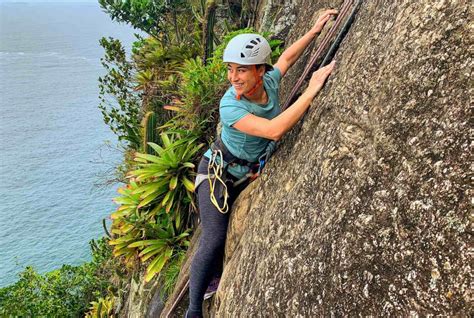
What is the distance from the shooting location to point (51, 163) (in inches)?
1940

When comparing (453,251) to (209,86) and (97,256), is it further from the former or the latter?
(97,256)

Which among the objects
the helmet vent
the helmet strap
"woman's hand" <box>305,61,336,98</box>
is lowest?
the helmet strap

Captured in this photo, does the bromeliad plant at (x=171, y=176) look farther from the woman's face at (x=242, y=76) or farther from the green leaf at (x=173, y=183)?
the woman's face at (x=242, y=76)

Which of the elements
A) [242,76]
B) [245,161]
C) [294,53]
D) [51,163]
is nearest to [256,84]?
[242,76]

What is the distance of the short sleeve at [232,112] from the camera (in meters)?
3.53

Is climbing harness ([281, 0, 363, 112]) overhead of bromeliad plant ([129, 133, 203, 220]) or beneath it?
overhead

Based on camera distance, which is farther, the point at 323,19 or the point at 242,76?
the point at 323,19

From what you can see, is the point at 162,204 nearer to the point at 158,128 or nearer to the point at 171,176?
the point at 171,176

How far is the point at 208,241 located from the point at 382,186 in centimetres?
251

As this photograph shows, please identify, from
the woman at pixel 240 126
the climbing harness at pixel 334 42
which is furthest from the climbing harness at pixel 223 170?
the climbing harness at pixel 334 42

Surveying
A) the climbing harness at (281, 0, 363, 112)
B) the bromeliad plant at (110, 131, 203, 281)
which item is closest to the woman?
the climbing harness at (281, 0, 363, 112)

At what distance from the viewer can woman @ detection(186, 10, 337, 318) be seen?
11.3 feet

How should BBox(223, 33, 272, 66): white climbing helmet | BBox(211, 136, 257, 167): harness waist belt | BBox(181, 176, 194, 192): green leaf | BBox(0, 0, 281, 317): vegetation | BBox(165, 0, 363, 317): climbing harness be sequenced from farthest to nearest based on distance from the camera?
BBox(0, 0, 281, 317): vegetation → BBox(181, 176, 194, 192): green leaf → BBox(211, 136, 257, 167): harness waist belt → BBox(165, 0, 363, 317): climbing harness → BBox(223, 33, 272, 66): white climbing helmet

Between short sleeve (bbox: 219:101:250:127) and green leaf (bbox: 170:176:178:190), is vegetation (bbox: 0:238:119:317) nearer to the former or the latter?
green leaf (bbox: 170:176:178:190)
